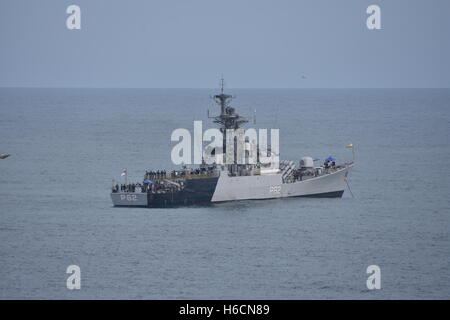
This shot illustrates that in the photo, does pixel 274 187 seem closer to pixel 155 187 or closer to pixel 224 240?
pixel 155 187

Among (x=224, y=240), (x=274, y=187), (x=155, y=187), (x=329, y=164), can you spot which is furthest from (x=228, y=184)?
(x=224, y=240)

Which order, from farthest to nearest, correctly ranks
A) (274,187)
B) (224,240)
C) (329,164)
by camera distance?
(329,164) < (274,187) < (224,240)

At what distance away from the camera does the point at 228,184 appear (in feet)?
352

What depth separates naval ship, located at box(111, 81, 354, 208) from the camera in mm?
105125

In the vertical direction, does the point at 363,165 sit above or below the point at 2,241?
above

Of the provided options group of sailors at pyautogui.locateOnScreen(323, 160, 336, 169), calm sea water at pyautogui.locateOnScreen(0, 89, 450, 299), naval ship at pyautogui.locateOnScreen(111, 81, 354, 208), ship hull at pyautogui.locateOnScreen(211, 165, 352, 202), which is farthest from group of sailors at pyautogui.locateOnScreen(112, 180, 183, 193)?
group of sailors at pyautogui.locateOnScreen(323, 160, 336, 169)

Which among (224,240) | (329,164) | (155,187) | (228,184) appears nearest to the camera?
(224,240)

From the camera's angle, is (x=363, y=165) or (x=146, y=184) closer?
(x=146, y=184)

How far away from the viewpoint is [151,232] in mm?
94125

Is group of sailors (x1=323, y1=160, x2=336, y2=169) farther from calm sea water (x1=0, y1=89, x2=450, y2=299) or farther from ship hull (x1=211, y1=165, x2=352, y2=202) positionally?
calm sea water (x1=0, y1=89, x2=450, y2=299)

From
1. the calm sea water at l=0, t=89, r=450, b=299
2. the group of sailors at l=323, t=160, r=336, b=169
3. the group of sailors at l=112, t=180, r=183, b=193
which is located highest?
the group of sailors at l=323, t=160, r=336, b=169
